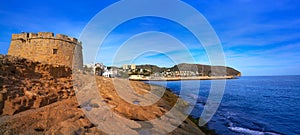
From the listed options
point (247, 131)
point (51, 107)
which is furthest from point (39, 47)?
point (247, 131)

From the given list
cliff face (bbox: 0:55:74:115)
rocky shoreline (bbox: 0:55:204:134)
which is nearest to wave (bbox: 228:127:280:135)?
rocky shoreline (bbox: 0:55:204:134)

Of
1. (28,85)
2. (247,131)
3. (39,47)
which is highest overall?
(39,47)

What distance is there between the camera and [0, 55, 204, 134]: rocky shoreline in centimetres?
651

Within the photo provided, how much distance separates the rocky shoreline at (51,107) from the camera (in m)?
6.51

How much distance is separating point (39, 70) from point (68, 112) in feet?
15.5

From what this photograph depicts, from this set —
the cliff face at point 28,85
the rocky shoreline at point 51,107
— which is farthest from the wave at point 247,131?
the cliff face at point 28,85

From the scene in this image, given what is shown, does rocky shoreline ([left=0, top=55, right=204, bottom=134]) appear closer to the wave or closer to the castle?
the castle

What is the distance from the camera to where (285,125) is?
17.3 meters

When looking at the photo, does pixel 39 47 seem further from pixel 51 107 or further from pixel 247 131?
pixel 247 131

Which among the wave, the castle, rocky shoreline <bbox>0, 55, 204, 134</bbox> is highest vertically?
the castle

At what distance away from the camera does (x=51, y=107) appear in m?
8.21

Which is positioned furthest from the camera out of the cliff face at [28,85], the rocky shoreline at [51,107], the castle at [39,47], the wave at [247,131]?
the castle at [39,47]

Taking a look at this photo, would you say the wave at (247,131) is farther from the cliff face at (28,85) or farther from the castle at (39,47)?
the castle at (39,47)

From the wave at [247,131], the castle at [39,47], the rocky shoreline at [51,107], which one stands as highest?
the castle at [39,47]
